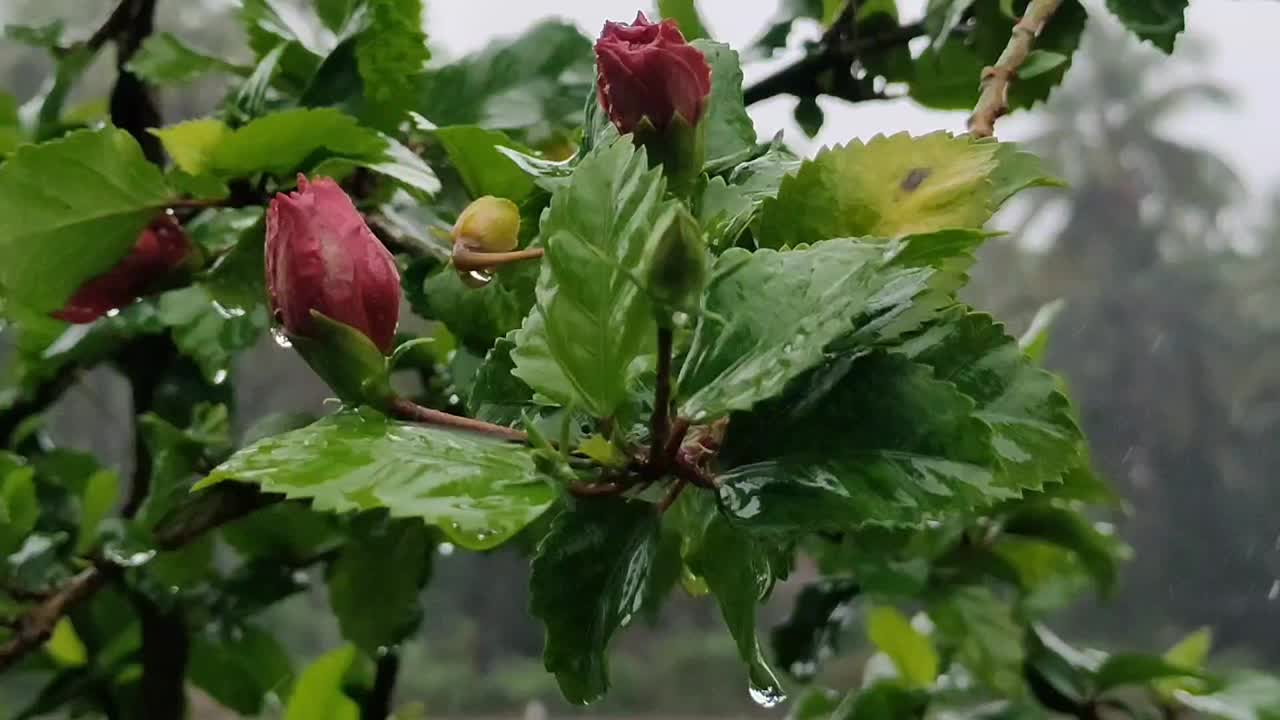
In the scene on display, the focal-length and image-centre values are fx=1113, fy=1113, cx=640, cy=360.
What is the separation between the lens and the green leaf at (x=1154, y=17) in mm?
354

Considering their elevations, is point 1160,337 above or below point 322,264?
below

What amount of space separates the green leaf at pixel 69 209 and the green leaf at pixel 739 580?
0.23 m

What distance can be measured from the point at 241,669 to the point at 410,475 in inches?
19.6

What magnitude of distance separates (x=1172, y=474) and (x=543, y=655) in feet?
3.54

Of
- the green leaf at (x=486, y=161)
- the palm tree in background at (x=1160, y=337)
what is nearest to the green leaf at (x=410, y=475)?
the green leaf at (x=486, y=161)

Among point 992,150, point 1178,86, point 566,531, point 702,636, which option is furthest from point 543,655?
point 1178,86

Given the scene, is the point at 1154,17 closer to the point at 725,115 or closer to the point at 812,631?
the point at 725,115

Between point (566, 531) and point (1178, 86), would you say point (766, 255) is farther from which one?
point (1178, 86)

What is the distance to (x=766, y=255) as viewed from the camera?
187 millimetres

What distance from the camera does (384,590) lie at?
0.49 metres

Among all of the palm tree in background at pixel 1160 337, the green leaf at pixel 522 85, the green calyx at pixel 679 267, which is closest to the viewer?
the green calyx at pixel 679 267

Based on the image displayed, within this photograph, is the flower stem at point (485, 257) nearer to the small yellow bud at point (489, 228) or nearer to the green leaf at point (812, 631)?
the small yellow bud at point (489, 228)

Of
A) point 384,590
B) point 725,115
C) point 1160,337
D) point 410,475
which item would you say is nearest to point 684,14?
point 725,115

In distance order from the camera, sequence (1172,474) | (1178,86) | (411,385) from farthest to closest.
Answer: (1178,86), (1172,474), (411,385)
